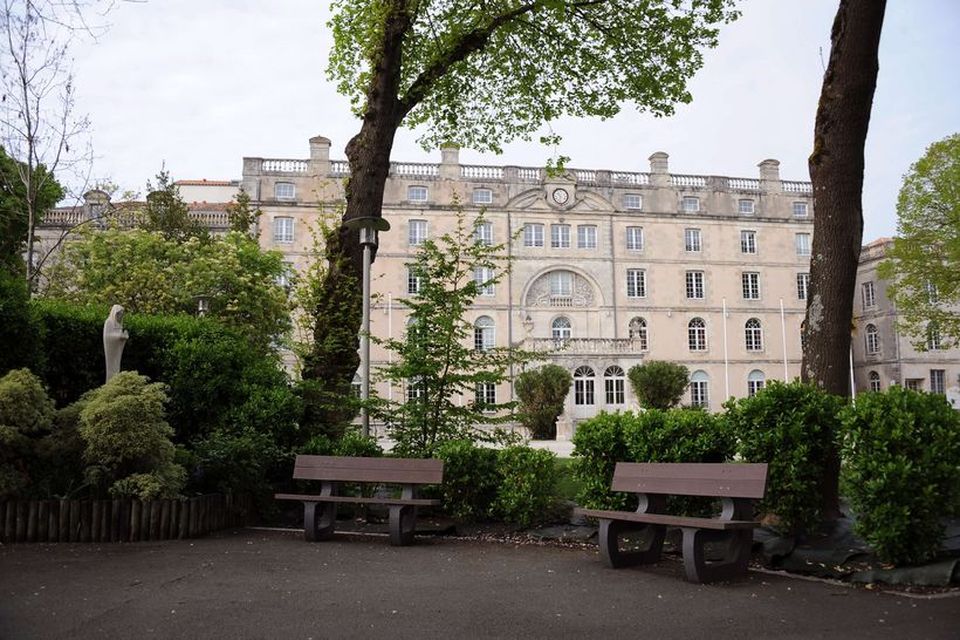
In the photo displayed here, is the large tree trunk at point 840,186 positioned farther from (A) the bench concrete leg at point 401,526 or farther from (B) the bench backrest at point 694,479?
(A) the bench concrete leg at point 401,526

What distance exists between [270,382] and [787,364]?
42.0 meters

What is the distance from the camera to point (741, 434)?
6.86 metres

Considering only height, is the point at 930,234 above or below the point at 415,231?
below

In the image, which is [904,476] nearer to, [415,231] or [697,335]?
[415,231]

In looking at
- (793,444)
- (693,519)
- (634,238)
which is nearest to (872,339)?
(634,238)

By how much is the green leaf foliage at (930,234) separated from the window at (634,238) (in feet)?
62.7

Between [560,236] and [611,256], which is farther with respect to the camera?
[611,256]

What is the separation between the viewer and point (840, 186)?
7566mm

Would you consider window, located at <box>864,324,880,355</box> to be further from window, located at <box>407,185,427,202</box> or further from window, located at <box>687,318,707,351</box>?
window, located at <box>407,185,427,202</box>

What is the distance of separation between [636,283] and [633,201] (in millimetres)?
5050

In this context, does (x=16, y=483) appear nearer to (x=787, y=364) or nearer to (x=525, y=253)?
(x=525, y=253)

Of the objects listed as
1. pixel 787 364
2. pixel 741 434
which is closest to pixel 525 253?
pixel 787 364

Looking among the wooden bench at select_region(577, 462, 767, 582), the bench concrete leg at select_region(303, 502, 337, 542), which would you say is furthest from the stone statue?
the wooden bench at select_region(577, 462, 767, 582)

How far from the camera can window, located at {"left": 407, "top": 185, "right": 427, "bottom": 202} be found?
140ft
